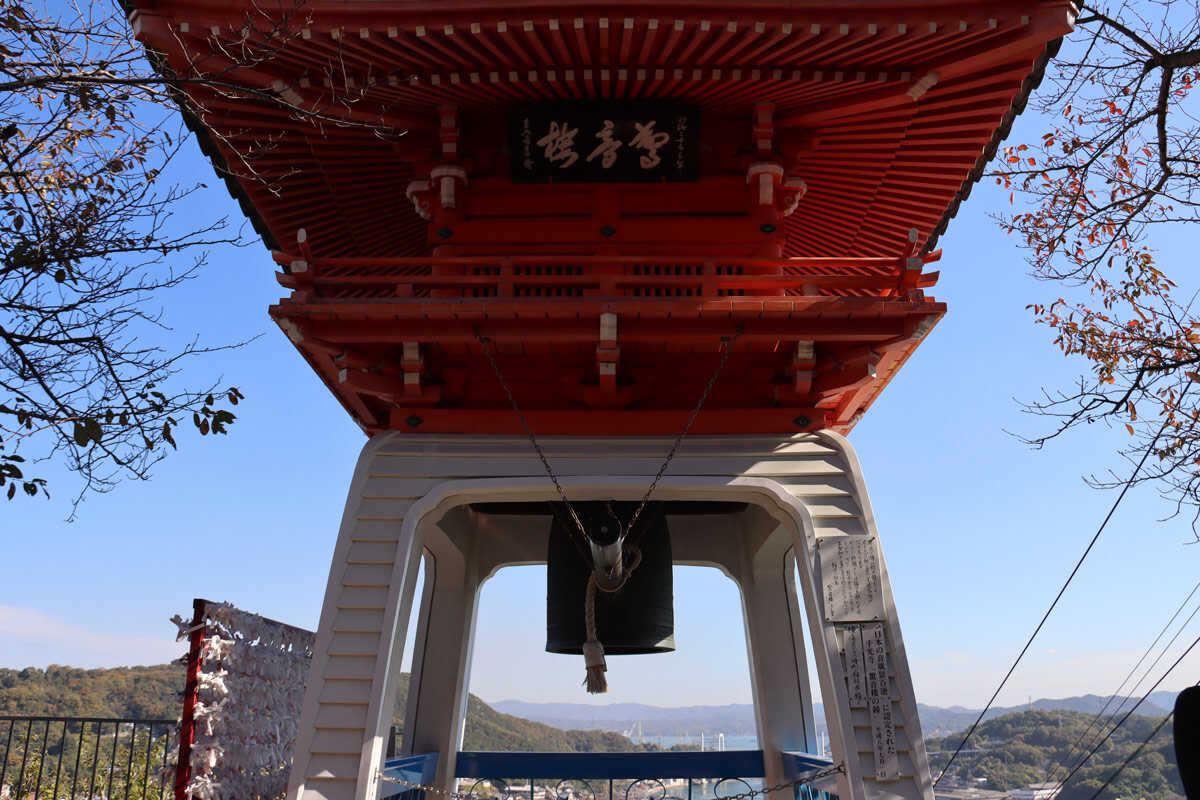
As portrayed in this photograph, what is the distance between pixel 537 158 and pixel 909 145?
2953 millimetres

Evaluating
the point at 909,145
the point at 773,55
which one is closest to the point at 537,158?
the point at 773,55

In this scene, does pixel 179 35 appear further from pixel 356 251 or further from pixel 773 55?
pixel 773 55

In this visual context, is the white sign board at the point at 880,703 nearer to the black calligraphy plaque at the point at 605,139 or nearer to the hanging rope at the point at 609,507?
the hanging rope at the point at 609,507

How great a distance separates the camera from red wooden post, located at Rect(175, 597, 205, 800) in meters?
5.21

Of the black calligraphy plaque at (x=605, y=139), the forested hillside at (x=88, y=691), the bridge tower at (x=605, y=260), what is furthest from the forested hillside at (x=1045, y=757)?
the forested hillside at (x=88, y=691)

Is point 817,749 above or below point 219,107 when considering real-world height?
below

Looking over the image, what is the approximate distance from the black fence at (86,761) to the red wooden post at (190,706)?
0.14m

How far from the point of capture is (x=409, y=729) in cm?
867

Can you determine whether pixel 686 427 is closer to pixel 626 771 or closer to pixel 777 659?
pixel 777 659

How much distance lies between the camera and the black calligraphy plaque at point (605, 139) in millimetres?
6523

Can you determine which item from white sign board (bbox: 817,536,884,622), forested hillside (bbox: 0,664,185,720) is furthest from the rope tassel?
forested hillside (bbox: 0,664,185,720)

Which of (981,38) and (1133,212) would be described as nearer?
(981,38)

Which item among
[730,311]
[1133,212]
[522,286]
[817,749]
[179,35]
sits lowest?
[817,749]

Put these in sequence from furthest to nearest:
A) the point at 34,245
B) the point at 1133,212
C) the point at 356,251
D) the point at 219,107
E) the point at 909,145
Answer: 1. the point at 1133,212
2. the point at 356,251
3. the point at 909,145
4. the point at 219,107
5. the point at 34,245
